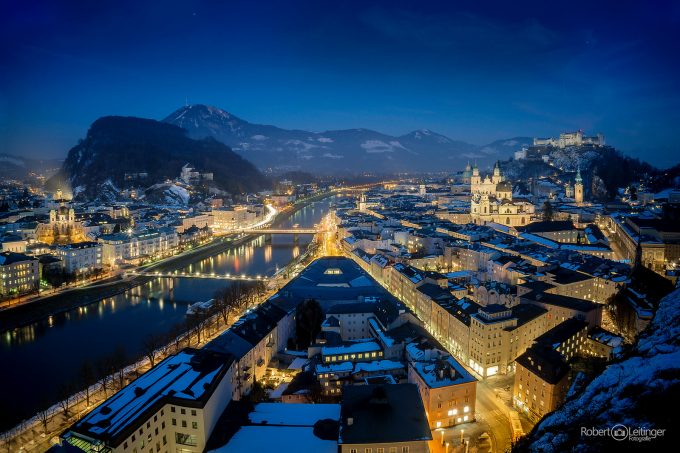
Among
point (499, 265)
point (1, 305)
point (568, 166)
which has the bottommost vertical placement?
point (1, 305)

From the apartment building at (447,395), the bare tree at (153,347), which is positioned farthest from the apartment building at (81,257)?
the apartment building at (447,395)

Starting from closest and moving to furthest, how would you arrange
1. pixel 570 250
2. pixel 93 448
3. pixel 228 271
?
pixel 93 448 < pixel 570 250 < pixel 228 271

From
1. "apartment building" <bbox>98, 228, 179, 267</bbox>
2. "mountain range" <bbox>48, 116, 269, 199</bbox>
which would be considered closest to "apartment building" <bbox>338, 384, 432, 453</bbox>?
"apartment building" <bbox>98, 228, 179, 267</bbox>

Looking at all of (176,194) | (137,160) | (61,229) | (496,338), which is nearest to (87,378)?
(496,338)

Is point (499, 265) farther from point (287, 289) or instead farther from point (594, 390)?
point (594, 390)

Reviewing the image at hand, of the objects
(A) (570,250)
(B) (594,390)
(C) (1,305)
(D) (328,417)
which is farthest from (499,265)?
(C) (1,305)

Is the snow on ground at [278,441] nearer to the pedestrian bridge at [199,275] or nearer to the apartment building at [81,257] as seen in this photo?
the pedestrian bridge at [199,275]
